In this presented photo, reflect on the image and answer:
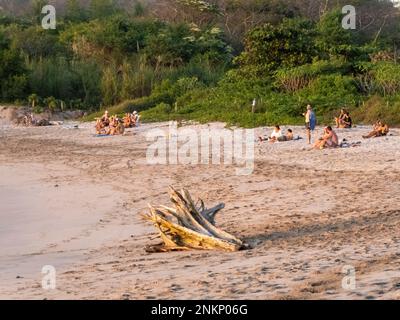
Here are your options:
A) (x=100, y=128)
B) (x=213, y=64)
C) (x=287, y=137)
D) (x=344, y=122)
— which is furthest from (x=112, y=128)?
(x=213, y=64)

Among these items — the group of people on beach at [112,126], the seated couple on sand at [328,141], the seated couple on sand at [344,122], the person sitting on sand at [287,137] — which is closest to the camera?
the seated couple on sand at [328,141]

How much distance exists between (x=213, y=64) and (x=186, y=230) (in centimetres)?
2815

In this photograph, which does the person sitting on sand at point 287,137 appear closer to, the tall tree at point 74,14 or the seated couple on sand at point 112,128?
the seated couple on sand at point 112,128

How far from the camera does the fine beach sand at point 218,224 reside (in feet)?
19.8

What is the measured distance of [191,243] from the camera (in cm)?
775

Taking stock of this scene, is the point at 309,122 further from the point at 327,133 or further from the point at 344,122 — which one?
the point at 327,133

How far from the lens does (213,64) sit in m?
35.4

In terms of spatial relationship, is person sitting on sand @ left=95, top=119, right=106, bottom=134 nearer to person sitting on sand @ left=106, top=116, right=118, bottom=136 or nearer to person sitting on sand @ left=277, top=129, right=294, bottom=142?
person sitting on sand @ left=106, top=116, right=118, bottom=136

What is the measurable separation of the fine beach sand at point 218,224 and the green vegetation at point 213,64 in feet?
17.5

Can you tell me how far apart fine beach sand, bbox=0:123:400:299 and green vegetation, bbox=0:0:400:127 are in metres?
5.35

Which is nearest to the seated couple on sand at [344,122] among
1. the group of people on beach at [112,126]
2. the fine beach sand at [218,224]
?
the fine beach sand at [218,224]

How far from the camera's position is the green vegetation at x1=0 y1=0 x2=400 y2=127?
23.2 m

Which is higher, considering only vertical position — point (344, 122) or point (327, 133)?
point (344, 122)

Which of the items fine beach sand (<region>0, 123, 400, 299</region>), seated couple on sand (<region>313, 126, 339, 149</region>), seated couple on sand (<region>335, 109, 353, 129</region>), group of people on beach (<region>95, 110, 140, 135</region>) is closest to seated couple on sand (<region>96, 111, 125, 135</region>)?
group of people on beach (<region>95, 110, 140, 135</region>)
